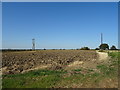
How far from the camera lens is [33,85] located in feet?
26.8

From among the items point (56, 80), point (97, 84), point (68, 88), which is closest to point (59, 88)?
point (68, 88)

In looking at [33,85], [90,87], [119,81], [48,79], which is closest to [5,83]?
[33,85]

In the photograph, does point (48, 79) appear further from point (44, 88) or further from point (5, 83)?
point (5, 83)

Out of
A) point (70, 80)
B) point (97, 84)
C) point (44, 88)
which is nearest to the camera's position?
point (44, 88)

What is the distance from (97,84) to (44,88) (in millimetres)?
2673

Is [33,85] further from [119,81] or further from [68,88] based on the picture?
[119,81]

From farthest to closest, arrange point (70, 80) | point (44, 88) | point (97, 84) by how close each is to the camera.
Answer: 1. point (70, 80)
2. point (97, 84)
3. point (44, 88)

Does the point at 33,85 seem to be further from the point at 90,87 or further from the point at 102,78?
the point at 102,78

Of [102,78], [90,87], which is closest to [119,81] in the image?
[102,78]

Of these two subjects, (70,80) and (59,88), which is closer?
(59,88)

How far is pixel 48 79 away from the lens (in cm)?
920

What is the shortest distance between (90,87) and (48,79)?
2.43m

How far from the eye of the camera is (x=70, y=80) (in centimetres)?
909

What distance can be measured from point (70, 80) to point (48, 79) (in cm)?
121
